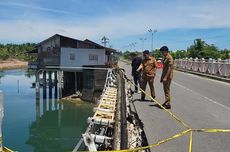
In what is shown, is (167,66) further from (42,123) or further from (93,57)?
(93,57)

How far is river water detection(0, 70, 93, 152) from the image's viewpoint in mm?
22562

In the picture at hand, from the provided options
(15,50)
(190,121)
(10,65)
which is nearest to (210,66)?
(190,121)

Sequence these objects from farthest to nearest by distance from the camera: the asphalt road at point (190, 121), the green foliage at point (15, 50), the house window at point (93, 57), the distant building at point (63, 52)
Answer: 1. the green foliage at point (15, 50)
2. the house window at point (93, 57)
3. the distant building at point (63, 52)
4. the asphalt road at point (190, 121)

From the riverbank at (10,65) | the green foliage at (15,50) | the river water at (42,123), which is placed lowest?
the river water at (42,123)

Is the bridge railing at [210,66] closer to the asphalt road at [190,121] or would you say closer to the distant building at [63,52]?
the distant building at [63,52]

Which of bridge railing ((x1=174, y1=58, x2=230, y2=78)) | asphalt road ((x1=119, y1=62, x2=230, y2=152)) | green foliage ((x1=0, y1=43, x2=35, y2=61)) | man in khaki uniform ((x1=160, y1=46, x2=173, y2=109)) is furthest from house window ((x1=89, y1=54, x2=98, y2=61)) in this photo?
green foliage ((x1=0, y1=43, x2=35, y2=61))

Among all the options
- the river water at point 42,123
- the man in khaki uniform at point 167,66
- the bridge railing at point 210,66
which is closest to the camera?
the man in khaki uniform at point 167,66

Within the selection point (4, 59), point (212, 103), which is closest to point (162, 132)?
point (212, 103)

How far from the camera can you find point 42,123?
3097 centimetres

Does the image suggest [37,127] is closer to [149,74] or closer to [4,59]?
[149,74]

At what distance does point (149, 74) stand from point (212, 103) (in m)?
3.39

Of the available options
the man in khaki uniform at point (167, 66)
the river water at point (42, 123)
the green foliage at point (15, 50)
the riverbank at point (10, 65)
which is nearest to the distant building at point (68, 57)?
the river water at point (42, 123)

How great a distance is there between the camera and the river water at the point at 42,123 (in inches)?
888

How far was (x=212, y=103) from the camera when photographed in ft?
49.1
